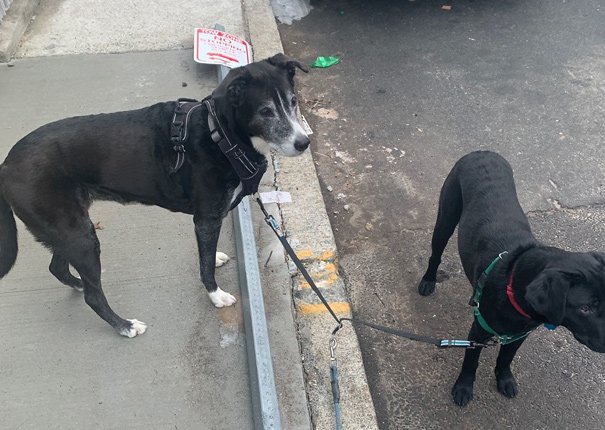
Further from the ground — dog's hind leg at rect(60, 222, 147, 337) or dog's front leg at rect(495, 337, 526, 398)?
dog's hind leg at rect(60, 222, 147, 337)

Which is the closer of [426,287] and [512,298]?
[512,298]

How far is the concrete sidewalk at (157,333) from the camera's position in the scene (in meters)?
3.02

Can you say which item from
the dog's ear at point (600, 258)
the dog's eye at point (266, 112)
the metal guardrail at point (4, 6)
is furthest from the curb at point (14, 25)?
the dog's ear at point (600, 258)

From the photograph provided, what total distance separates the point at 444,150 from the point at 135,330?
311 centimetres

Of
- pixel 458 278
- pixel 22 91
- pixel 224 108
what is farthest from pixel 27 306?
pixel 458 278

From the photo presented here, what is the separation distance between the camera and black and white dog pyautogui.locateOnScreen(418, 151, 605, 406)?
2.35 m

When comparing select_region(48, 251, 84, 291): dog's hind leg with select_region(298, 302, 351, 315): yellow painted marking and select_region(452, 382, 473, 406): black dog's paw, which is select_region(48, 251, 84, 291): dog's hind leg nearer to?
select_region(298, 302, 351, 315): yellow painted marking

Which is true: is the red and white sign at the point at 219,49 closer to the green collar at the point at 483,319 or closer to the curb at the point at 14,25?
the curb at the point at 14,25

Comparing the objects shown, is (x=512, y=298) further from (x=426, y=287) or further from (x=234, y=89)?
(x=234, y=89)

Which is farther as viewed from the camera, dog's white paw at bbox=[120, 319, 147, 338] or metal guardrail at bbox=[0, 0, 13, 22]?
metal guardrail at bbox=[0, 0, 13, 22]

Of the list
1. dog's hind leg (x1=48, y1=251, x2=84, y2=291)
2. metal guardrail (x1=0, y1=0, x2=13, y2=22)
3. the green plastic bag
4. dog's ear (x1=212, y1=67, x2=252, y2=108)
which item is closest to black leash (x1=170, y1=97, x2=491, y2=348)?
dog's ear (x1=212, y1=67, x2=252, y2=108)

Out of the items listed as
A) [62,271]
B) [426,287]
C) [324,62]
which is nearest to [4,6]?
[324,62]

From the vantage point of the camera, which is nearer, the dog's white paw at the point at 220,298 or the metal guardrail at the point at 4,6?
the dog's white paw at the point at 220,298

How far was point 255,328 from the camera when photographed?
129 inches
